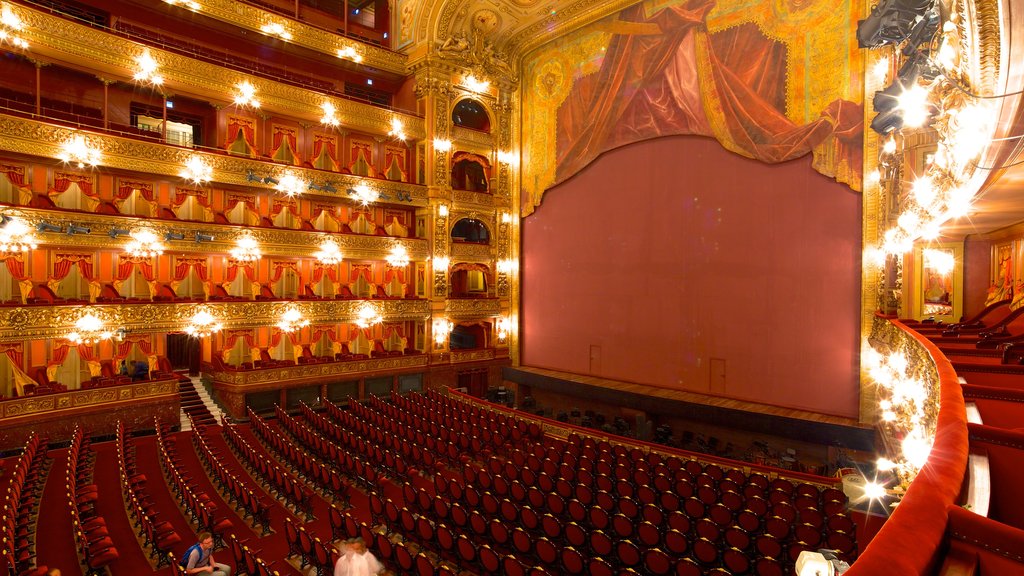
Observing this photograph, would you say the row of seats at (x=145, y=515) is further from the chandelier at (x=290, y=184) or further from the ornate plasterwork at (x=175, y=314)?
the chandelier at (x=290, y=184)

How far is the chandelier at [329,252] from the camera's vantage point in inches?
682

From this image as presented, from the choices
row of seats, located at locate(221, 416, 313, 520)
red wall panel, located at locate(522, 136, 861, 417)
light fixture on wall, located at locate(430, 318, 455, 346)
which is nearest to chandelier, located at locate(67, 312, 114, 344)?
row of seats, located at locate(221, 416, 313, 520)

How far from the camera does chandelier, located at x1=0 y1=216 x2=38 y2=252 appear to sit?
12219 millimetres

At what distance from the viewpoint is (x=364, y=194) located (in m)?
18.1

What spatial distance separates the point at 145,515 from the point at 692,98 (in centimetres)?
1563

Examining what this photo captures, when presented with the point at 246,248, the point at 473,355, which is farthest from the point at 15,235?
the point at 473,355

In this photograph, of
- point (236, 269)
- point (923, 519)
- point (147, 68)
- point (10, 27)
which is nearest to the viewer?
point (923, 519)

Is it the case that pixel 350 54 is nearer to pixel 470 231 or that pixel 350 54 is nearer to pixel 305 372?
pixel 470 231

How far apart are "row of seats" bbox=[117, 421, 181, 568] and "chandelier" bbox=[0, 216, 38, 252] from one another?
5.77m

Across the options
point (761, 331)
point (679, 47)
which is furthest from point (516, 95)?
point (761, 331)

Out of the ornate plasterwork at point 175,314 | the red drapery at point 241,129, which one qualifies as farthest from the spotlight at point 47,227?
the red drapery at point 241,129

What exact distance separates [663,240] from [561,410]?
6680 mm

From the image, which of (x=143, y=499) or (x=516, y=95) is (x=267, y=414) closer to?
(x=143, y=499)

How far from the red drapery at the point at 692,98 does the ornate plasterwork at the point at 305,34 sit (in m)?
6.59
